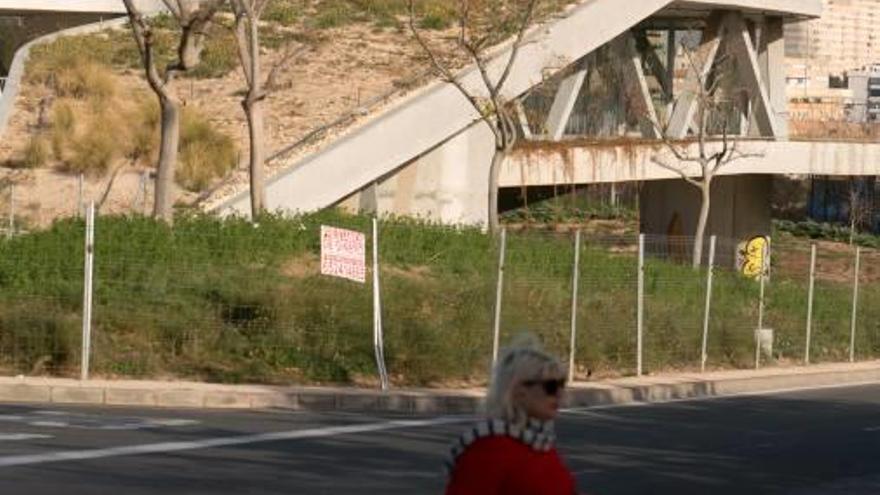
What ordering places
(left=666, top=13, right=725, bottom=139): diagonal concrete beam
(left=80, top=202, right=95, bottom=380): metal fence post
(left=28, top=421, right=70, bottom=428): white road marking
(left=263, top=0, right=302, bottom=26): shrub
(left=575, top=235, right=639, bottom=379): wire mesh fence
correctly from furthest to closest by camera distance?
(left=666, top=13, right=725, bottom=139): diagonal concrete beam → (left=263, top=0, right=302, bottom=26): shrub → (left=575, top=235, right=639, bottom=379): wire mesh fence → (left=80, top=202, right=95, bottom=380): metal fence post → (left=28, top=421, right=70, bottom=428): white road marking

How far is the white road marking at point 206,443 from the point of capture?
16.2 metres

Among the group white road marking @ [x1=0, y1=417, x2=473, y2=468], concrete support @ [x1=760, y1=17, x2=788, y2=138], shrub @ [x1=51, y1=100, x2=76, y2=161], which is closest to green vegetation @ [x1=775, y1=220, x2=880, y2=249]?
concrete support @ [x1=760, y1=17, x2=788, y2=138]

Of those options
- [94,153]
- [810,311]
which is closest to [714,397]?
[810,311]

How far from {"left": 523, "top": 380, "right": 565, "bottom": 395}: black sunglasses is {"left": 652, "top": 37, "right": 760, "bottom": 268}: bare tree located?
37.9 meters

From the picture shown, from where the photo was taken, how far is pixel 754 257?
36.3 metres

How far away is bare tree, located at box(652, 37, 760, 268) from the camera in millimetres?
49875

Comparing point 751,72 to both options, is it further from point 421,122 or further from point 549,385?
point 549,385

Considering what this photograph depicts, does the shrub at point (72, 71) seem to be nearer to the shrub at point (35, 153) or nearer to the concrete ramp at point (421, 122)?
the shrub at point (35, 153)

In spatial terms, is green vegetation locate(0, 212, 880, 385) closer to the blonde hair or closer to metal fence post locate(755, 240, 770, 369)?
metal fence post locate(755, 240, 770, 369)

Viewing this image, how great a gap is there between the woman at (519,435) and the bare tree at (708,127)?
37979 mm

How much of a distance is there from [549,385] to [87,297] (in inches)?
708

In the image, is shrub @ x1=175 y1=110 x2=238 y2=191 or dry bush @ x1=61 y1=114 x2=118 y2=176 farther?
dry bush @ x1=61 y1=114 x2=118 y2=176

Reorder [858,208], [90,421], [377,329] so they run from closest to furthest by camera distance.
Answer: [90,421] → [377,329] → [858,208]

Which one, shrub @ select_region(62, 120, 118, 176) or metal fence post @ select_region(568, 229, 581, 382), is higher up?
shrub @ select_region(62, 120, 118, 176)
